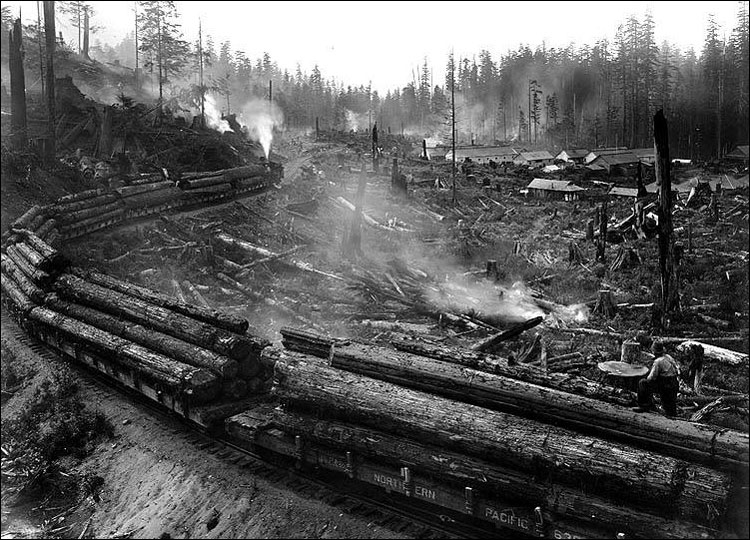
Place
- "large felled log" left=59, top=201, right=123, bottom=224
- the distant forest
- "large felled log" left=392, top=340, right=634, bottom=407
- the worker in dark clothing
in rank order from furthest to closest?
"large felled log" left=59, top=201, right=123, bottom=224, the distant forest, "large felled log" left=392, top=340, right=634, bottom=407, the worker in dark clothing

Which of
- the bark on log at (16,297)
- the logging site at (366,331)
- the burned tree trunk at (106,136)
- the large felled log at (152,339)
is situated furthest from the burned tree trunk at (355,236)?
the burned tree trunk at (106,136)

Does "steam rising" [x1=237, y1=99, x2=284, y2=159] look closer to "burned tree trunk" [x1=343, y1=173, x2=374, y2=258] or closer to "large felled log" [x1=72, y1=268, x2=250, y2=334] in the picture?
"burned tree trunk" [x1=343, y1=173, x2=374, y2=258]

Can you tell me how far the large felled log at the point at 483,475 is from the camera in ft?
18.4

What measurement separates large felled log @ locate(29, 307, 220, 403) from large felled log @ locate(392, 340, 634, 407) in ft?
10.6

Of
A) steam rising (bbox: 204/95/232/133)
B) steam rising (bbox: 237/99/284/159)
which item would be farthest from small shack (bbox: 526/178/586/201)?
steam rising (bbox: 204/95/232/133)

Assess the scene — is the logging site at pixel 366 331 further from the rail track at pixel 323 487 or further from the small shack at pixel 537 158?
the small shack at pixel 537 158

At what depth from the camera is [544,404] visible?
22.2 feet

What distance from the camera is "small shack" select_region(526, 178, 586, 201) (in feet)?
126

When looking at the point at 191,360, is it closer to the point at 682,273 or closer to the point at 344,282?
the point at 344,282

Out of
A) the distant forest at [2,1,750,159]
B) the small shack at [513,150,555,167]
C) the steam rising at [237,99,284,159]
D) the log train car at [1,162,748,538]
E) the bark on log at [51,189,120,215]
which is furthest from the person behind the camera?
the small shack at [513,150,555,167]

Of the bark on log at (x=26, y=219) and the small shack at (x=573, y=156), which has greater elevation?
the small shack at (x=573, y=156)

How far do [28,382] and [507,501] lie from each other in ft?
34.5

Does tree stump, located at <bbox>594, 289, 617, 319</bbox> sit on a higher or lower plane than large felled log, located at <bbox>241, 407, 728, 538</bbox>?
higher

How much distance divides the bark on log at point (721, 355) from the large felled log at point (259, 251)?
9.73 meters
